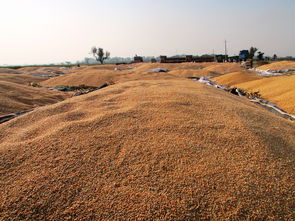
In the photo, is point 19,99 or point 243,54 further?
point 243,54

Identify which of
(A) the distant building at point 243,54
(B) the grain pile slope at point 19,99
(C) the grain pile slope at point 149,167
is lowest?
(C) the grain pile slope at point 149,167

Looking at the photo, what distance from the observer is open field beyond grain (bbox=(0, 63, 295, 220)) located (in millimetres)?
→ 1082

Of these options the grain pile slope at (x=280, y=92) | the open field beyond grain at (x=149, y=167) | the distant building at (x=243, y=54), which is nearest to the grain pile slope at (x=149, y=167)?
the open field beyond grain at (x=149, y=167)

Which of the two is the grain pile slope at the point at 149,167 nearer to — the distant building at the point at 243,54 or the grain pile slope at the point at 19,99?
the grain pile slope at the point at 19,99

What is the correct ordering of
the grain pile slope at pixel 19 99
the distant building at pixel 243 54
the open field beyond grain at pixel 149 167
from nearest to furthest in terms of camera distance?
the open field beyond grain at pixel 149 167 < the grain pile slope at pixel 19 99 < the distant building at pixel 243 54

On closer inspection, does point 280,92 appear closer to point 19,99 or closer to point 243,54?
point 19,99

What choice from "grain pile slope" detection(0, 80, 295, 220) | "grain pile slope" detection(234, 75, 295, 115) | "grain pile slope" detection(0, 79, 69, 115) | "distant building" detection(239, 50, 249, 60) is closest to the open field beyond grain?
"grain pile slope" detection(0, 80, 295, 220)

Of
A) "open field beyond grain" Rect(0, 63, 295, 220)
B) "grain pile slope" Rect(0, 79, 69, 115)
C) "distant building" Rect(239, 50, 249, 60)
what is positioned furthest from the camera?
"distant building" Rect(239, 50, 249, 60)

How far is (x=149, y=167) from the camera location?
4.58ft

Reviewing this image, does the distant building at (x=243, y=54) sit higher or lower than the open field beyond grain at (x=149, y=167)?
higher

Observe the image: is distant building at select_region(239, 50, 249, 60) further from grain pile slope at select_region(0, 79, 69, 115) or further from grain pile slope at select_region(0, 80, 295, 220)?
grain pile slope at select_region(0, 80, 295, 220)

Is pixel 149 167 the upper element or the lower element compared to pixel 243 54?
lower

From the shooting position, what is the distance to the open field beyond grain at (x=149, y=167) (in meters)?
1.08

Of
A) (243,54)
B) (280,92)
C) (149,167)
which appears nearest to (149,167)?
(149,167)
